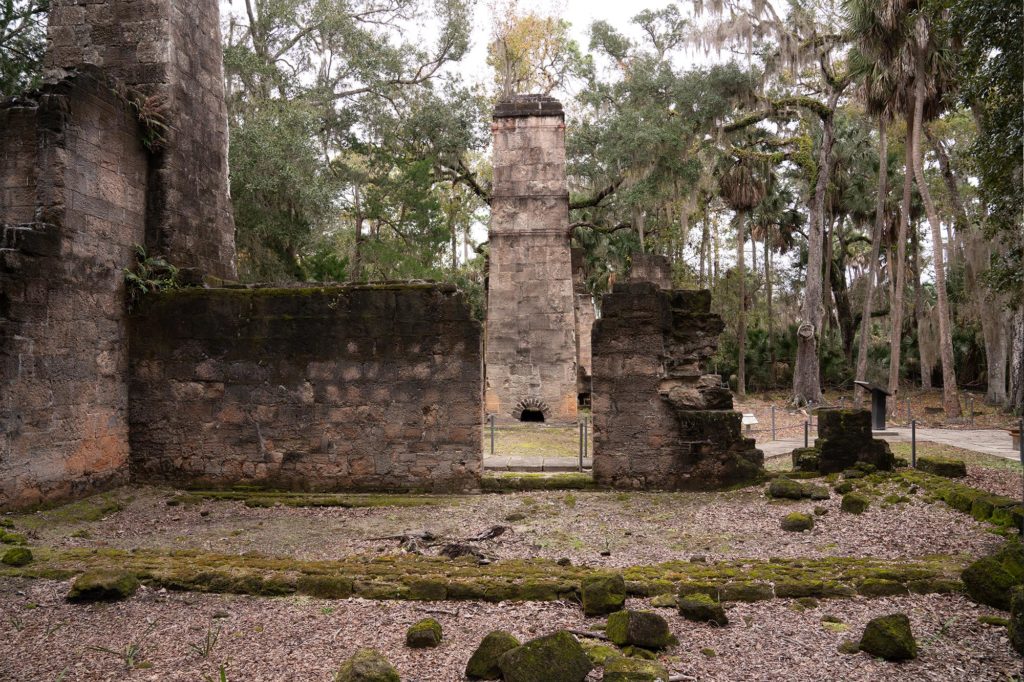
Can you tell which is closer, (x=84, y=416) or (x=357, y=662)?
(x=357, y=662)

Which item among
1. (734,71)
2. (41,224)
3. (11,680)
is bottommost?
(11,680)

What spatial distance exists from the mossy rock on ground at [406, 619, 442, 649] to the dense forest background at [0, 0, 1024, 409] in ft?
27.7

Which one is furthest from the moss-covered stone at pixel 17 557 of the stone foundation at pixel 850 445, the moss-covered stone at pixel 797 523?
the stone foundation at pixel 850 445

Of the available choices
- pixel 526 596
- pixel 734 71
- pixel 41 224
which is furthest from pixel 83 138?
pixel 734 71

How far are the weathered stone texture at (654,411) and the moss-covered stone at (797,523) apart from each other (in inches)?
59.2

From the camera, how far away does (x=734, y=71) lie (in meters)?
21.7

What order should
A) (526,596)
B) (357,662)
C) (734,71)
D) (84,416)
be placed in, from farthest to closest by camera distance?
(734,71), (84,416), (526,596), (357,662)

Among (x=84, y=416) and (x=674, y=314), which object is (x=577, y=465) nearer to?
(x=674, y=314)

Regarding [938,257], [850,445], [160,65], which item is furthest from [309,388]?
[938,257]

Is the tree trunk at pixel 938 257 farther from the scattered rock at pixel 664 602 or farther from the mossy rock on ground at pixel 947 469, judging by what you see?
the scattered rock at pixel 664 602

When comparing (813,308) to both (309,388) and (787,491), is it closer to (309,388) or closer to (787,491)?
(787,491)

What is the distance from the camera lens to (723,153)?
23.8 meters

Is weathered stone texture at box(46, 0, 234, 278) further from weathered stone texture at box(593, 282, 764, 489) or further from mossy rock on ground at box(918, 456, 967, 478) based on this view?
mossy rock on ground at box(918, 456, 967, 478)

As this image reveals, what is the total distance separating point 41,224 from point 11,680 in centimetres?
500
